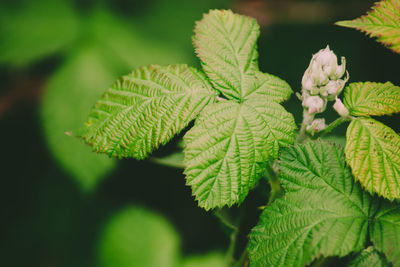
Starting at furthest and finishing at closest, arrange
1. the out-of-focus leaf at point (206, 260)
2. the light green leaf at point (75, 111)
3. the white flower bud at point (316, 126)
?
the out-of-focus leaf at point (206, 260)
the light green leaf at point (75, 111)
the white flower bud at point (316, 126)

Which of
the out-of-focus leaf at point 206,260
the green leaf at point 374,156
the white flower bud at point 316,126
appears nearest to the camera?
the green leaf at point 374,156

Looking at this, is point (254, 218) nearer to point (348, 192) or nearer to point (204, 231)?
point (348, 192)

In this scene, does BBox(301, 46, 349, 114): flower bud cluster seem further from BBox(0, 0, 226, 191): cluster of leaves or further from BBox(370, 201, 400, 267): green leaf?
BBox(0, 0, 226, 191): cluster of leaves

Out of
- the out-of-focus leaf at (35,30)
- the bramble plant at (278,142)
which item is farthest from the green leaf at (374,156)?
the out-of-focus leaf at (35,30)

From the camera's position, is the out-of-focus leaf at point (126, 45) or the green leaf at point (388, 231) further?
the out-of-focus leaf at point (126, 45)

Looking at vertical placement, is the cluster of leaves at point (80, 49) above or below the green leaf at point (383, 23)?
below

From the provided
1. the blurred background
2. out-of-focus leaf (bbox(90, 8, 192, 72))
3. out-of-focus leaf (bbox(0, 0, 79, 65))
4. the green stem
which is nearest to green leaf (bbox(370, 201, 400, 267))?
the green stem

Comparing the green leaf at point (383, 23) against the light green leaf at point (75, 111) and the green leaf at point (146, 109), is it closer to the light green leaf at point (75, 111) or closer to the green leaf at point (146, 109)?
the green leaf at point (146, 109)
